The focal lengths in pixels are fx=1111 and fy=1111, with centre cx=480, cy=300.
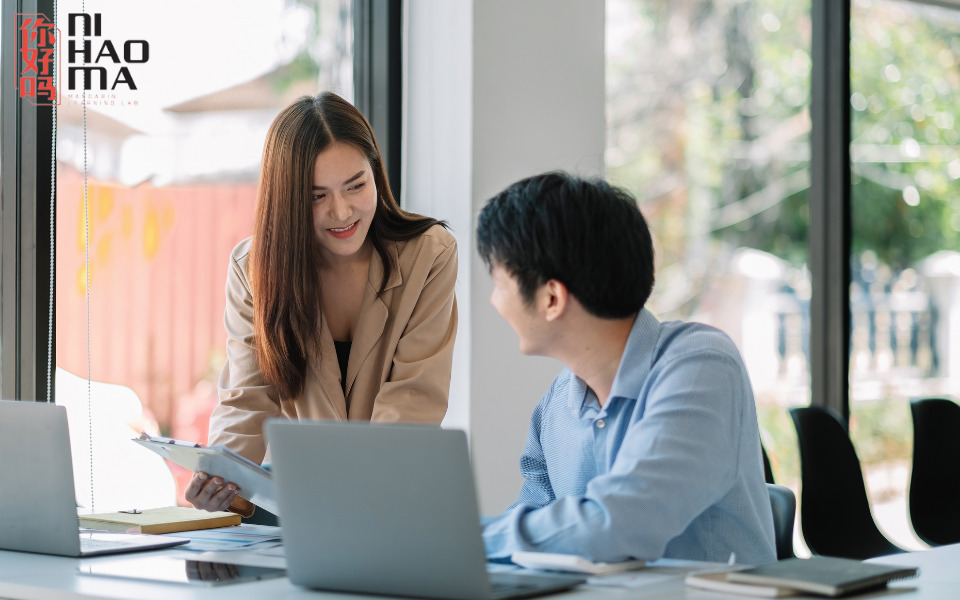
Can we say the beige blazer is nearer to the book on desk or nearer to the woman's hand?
the woman's hand

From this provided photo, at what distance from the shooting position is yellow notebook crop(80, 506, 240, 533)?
6.61 ft

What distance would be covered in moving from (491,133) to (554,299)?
169cm

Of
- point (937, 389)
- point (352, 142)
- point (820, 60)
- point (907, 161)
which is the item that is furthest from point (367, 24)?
point (937, 389)

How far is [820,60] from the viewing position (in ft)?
14.9

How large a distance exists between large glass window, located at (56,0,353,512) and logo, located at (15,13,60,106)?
0.17ft

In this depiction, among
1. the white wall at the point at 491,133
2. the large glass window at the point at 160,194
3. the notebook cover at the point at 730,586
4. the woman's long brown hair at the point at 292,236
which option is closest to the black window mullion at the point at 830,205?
the white wall at the point at 491,133

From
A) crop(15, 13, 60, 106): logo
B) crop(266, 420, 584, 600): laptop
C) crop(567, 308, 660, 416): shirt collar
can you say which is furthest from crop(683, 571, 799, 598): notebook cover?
crop(15, 13, 60, 106): logo

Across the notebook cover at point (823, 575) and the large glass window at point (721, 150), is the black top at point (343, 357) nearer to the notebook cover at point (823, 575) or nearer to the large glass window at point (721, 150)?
the notebook cover at point (823, 575)

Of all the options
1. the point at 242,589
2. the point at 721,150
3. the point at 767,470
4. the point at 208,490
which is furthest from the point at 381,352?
the point at 721,150

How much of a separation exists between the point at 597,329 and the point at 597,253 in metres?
0.13

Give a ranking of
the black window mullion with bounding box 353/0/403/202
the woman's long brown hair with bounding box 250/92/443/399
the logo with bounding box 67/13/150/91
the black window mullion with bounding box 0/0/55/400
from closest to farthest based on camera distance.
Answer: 1. the woman's long brown hair with bounding box 250/92/443/399
2. the black window mullion with bounding box 0/0/55/400
3. the logo with bounding box 67/13/150/91
4. the black window mullion with bounding box 353/0/403/202

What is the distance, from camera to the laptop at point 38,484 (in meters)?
1.69

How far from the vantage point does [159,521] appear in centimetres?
203

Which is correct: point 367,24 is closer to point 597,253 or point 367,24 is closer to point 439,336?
point 439,336
